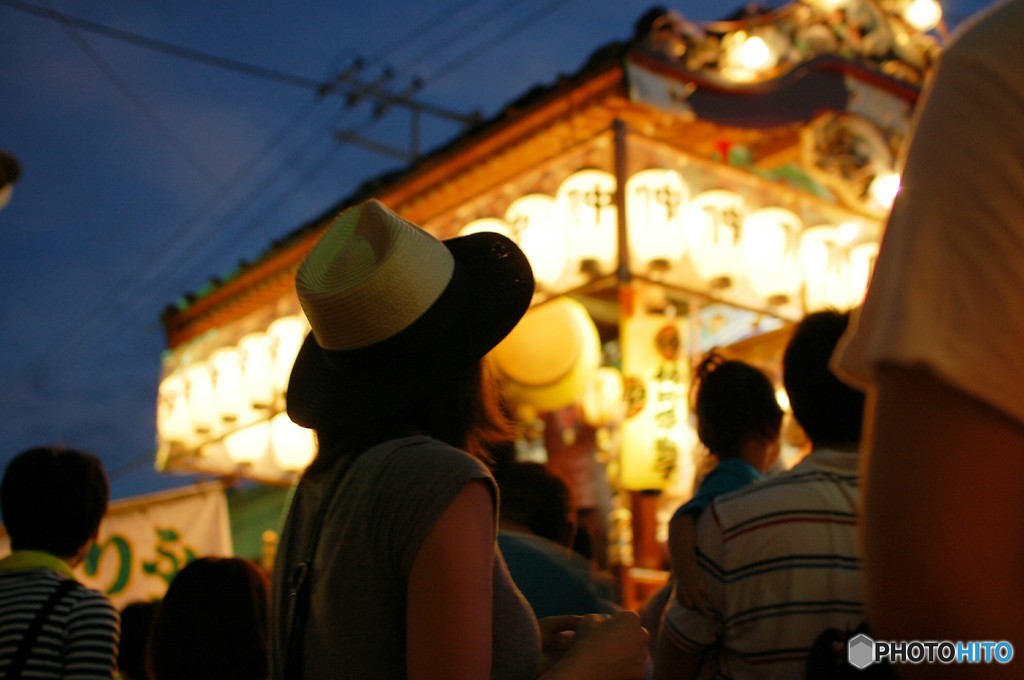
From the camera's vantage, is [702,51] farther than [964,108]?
Yes

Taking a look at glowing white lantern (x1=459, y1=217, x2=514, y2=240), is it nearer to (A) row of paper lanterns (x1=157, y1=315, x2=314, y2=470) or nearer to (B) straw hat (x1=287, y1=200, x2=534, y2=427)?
(A) row of paper lanterns (x1=157, y1=315, x2=314, y2=470)

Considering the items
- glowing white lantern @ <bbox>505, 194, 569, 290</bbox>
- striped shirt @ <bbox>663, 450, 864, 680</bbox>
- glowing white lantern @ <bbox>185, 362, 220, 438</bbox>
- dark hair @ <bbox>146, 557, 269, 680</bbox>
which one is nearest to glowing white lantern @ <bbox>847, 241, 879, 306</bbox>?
glowing white lantern @ <bbox>505, 194, 569, 290</bbox>

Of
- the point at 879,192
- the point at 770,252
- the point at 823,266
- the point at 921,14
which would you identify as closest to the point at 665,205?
the point at 770,252

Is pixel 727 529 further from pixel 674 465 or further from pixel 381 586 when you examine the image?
pixel 674 465

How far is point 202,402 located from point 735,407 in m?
8.78

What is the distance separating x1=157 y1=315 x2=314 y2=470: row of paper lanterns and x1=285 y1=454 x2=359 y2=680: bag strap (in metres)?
7.70

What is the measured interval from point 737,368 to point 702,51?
213 inches

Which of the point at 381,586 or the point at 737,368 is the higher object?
the point at 737,368

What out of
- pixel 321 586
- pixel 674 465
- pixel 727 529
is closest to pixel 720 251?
pixel 674 465

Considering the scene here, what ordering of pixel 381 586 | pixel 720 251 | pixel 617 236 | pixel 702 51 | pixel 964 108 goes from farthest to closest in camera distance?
pixel 702 51 → pixel 720 251 → pixel 617 236 → pixel 381 586 → pixel 964 108

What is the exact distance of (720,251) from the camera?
667 cm

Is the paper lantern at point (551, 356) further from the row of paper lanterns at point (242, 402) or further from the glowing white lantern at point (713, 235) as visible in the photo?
the row of paper lanterns at point (242, 402)

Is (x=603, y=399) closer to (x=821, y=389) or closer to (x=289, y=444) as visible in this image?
(x=289, y=444)

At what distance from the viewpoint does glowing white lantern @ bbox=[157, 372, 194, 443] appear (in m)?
10.7
